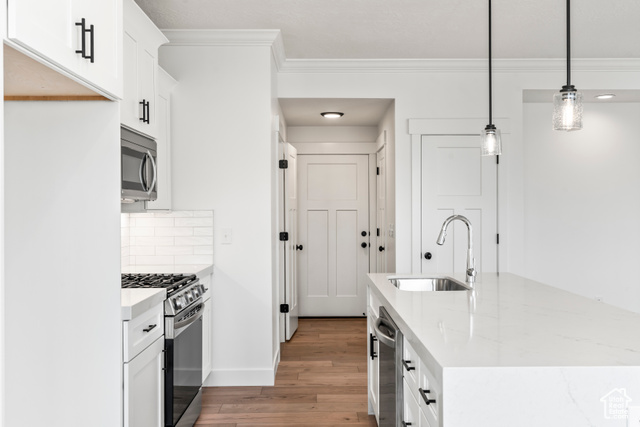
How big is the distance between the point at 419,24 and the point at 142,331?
2.68 m

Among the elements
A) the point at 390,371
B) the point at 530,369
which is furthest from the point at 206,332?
the point at 530,369

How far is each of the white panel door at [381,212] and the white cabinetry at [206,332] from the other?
217 centimetres

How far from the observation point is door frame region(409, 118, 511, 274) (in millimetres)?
4227

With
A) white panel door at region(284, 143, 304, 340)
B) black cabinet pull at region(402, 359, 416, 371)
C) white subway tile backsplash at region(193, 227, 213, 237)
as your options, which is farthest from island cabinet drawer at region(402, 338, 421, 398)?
white panel door at region(284, 143, 304, 340)

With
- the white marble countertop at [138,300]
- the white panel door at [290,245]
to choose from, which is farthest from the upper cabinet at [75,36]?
the white panel door at [290,245]

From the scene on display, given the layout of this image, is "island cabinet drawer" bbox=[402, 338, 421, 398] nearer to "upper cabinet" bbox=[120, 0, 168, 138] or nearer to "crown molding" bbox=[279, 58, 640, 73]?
"upper cabinet" bbox=[120, 0, 168, 138]

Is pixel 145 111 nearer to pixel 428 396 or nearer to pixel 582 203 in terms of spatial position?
pixel 428 396

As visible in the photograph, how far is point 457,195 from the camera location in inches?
169

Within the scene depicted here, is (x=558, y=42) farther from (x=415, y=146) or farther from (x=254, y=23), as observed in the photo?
(x=254, y=23)

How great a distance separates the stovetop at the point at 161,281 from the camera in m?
2.49

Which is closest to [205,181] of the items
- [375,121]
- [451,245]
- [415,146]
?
[415,146]

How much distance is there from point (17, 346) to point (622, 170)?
203 inches

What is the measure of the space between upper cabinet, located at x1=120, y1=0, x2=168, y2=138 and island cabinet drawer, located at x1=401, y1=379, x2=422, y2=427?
5.80 feet

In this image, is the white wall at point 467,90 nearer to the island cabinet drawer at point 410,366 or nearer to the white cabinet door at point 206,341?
the white cabinet door at point 206,341
